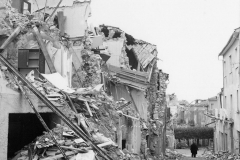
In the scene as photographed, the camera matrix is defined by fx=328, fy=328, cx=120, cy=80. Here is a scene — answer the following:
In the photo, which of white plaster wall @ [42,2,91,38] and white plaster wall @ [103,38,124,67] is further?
white plaster wall @ [103,38,124,67]

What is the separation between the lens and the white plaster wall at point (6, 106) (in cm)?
656

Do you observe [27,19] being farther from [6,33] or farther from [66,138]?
[66,138]

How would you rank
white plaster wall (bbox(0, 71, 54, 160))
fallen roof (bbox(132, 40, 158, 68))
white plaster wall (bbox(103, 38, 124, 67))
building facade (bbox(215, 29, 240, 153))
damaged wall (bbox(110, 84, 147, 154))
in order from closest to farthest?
1. white plaster wall (bbox(0, 71, 54, 160))
2. damaged wall (bbox(110, 84, 147, 154))
3. white plaster wall (bbox(103, 38, 124, 67))
4. fallen roof (bbox(132, 40, 158, 68))
5. building facade (bbox(215, 29, 240, 153))

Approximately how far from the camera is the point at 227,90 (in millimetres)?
23797

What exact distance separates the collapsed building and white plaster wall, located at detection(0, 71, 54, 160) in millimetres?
20

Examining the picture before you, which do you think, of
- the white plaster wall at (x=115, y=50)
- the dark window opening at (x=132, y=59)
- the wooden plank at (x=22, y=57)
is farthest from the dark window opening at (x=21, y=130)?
the dark window opening at (x=132, y=59)

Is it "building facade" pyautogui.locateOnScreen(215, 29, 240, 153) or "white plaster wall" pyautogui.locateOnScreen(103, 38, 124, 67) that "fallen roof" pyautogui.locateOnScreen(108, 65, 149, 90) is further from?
"building facade" pyautogui.locateOnScreen(215, 29, 240, 153)

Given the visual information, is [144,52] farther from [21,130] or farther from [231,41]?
[21,130]

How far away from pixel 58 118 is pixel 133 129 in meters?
7.87

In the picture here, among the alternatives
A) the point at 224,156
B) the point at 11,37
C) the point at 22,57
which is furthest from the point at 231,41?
the point at 11,37

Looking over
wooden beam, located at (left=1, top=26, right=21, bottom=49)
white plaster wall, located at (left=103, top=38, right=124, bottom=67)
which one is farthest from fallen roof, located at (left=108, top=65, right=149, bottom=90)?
wooden beam, located at (left=1, top=26, right=21, bottom=49)

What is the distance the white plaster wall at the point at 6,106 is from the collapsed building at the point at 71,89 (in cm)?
2

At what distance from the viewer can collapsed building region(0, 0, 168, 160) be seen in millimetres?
6953

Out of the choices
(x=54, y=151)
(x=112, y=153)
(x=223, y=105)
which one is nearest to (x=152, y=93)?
(x=223, y=105)
